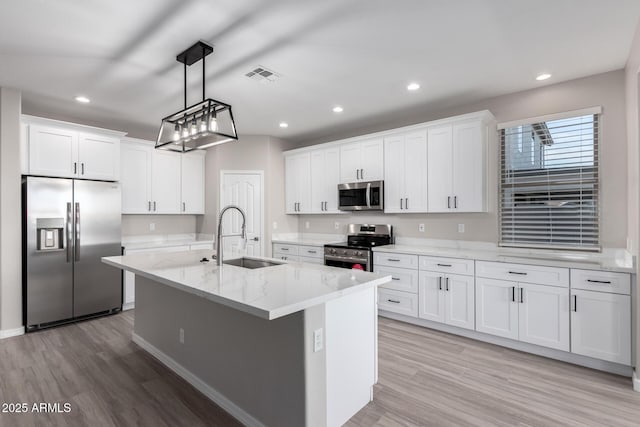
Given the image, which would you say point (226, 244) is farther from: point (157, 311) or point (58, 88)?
point (58, 88)

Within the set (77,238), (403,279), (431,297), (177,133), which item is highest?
(177,133)

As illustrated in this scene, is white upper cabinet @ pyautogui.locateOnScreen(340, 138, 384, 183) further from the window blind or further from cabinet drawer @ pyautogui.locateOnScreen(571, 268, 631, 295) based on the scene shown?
cabinet drawer @ pyautogui.locateOnScreen(571, 268, 631, 295)

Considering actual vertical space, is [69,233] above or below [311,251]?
above

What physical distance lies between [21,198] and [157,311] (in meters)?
2.30

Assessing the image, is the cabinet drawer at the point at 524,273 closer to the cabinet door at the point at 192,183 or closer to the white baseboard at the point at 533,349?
the white baseboard at the point at 533,349

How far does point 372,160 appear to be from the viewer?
15.2 feet

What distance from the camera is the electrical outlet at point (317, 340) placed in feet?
5.90

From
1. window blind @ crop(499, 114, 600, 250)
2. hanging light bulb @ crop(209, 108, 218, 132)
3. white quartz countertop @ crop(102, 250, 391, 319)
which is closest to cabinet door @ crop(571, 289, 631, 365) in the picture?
window blind @ crop(499, 114, 600, 250)

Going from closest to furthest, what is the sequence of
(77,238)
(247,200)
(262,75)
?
(262,75) < (77,238) < (247,200)

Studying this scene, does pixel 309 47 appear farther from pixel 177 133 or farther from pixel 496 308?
pixel 496 308

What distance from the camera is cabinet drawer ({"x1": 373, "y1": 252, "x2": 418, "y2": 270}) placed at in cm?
385

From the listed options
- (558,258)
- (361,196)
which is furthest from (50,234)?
(558,258)


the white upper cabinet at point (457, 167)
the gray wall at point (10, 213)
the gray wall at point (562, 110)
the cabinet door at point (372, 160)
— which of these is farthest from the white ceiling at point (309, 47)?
the cabinet door at point (372, 160)

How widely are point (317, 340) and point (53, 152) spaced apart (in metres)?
4.17
